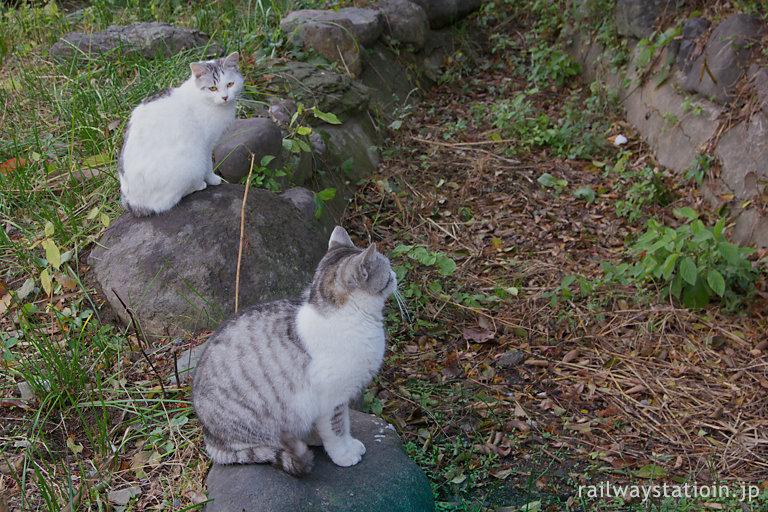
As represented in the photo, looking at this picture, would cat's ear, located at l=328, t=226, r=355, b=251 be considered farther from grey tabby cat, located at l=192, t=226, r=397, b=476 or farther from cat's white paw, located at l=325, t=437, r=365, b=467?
cat's white paw, located at l=325, t=437, r=365, b=467

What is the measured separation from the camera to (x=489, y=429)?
333cm

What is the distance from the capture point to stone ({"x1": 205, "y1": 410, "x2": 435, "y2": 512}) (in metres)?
2.29

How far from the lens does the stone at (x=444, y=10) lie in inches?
291

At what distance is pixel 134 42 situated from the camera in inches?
213

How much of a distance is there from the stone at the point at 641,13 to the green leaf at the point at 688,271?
117 inches

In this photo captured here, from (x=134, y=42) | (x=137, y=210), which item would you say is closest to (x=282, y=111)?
(x=134, y=42)

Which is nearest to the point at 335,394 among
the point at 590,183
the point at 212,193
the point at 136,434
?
the point at 136,434

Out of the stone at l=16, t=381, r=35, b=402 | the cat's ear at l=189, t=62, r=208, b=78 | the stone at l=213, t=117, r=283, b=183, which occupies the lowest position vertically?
the stone at l=16, t=381, r=35, b=402

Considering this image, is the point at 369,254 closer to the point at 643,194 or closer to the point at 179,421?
the point at 179,421

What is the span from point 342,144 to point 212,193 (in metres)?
1.99

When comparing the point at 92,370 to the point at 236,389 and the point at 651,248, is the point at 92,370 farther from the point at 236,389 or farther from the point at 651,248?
the point at 651,248

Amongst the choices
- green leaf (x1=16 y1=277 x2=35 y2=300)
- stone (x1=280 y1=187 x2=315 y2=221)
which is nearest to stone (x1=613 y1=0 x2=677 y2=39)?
stone (x1=280 y1=187 x2=315 y2=221)

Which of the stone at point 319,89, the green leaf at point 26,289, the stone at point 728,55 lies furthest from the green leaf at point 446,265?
the stone at point 728,55

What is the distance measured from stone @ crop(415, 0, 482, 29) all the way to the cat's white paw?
603 centimetres
